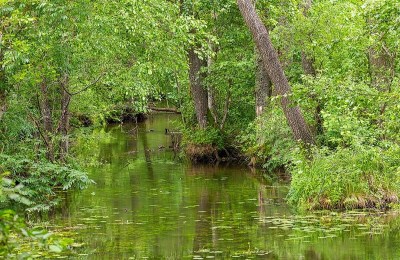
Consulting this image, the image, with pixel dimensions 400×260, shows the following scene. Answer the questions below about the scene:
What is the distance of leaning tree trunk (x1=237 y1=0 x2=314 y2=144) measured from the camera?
18.0 meters

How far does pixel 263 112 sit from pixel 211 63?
4.05m

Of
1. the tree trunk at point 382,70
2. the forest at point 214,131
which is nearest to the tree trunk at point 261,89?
the forest at point 214,131


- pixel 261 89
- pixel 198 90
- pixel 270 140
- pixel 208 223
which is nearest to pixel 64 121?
pixel 208 223

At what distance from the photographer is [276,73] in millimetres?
18344

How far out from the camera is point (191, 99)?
1164 inches

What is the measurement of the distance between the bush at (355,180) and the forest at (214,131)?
3 centimetres

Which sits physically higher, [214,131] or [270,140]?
[214,131]

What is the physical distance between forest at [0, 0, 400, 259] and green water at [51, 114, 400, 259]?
0.05m

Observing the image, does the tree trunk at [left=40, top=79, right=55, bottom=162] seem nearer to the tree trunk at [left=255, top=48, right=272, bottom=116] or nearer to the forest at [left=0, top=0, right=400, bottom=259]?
the forest at [left=0, top=0, right=400, bottom=259]

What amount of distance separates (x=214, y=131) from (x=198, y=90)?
1.81m

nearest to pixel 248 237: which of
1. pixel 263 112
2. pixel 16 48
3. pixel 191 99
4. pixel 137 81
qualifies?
pixel 16 48

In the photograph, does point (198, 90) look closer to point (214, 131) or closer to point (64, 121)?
point (214, 131)

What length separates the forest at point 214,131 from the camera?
492 inches

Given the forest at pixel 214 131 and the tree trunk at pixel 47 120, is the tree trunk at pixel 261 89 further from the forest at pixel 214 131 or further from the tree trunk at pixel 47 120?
the tree trunk at pixel 47 120
